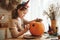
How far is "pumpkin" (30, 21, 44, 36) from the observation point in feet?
5.59

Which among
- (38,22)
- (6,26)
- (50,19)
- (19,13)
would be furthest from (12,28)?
(50,19)

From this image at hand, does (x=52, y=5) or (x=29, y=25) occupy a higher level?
(x=52, y=5)

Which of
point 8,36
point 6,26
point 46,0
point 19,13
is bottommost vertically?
point 8,36

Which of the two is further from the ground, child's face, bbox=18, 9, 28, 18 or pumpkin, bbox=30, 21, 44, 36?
child's face, bbox=18, 9, 28, 18

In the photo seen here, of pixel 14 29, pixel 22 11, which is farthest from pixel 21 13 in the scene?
pixel 14 29

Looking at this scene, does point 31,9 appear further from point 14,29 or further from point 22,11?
point 14,29

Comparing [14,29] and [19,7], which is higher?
[19,7]

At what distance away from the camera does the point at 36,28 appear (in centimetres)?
170

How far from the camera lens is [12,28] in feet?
5.64

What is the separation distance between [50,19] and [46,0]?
0.74 ft

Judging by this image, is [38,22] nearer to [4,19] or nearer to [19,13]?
[19,13]

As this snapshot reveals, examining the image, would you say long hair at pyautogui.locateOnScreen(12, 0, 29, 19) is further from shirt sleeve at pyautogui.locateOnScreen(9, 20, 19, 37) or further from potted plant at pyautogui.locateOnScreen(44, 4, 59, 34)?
potted plant at pyautogui.locateOnScreen(44, 4, 59, 34)

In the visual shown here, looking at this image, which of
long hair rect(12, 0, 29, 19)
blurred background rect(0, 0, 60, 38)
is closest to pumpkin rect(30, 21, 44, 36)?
blurred background rect(0, 0, 60, 38)

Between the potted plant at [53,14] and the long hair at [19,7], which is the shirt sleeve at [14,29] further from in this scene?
the potted plant at [53,14]
